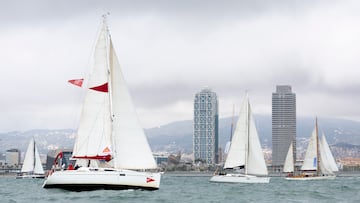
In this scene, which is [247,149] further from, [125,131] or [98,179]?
[98,179]

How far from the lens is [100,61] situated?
2105 inches

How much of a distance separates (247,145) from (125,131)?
151 ft

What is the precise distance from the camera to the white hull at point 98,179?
5181cm

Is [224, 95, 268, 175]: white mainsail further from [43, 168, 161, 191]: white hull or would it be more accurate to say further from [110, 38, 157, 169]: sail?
[43, 168, 161, 191]: white hull

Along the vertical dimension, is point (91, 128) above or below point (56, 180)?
above

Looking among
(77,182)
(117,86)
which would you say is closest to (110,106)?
(117,86)

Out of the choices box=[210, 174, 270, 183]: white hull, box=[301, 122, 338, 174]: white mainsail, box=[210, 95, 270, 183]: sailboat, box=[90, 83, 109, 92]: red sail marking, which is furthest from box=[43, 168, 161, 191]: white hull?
box=[301, 122, 338, 174]: white mainsail

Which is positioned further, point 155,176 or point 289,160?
point 289,160

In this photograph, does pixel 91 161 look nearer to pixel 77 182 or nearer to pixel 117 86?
pixel 77 182

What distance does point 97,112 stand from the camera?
53.4 meters

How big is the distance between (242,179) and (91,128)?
1843 inches

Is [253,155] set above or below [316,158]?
below

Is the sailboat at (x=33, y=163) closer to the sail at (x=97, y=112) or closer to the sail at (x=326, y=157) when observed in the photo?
the sail at (x=326, y=157)

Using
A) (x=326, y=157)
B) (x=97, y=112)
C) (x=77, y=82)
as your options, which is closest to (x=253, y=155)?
(x=326, y=157)
